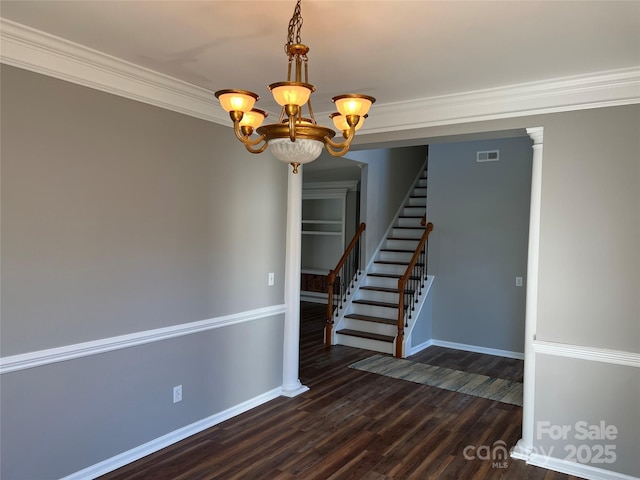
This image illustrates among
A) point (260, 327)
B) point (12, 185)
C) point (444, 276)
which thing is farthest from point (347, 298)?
point (12, 185)

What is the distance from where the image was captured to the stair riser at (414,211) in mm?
7734

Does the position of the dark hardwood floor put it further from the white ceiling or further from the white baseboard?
the white ceiling

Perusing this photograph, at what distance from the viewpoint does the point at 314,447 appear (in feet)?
10.8

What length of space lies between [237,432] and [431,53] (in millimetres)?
3000

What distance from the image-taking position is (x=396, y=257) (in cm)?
714

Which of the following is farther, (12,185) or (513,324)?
(513,324)

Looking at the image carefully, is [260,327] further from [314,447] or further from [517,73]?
[517,73]

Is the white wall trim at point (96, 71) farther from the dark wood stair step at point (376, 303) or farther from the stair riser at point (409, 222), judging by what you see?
the stair riser at point (409, 222)

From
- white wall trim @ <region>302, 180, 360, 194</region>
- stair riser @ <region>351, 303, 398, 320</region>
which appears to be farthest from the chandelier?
white wall trim @ <region>302, 180, 360, 194</region>

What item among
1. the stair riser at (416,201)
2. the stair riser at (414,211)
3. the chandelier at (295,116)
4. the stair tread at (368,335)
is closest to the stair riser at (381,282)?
the stair tread at (368,335)

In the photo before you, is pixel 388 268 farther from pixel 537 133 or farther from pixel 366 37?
pixel 366 37

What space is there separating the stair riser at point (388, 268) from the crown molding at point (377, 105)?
3.39m

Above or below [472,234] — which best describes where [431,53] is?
above

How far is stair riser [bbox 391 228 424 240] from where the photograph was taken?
737 cm
